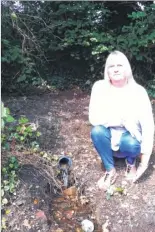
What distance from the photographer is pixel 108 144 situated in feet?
13.6

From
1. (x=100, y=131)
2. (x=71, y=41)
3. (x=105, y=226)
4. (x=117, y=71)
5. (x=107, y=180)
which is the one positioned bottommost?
(x=105, y=226)

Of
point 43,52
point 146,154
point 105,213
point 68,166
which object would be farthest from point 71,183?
point 43,52

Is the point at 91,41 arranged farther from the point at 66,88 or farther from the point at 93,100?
the point at 93,100

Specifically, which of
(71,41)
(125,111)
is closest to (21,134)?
(125,111)

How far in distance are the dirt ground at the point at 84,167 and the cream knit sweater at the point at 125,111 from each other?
1.56ft

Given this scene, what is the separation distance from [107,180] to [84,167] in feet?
1.42

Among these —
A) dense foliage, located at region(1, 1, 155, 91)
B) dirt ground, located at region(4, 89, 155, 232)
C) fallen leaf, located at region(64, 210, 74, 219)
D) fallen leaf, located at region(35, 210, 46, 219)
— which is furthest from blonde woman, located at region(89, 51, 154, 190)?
dense foliage, located at region(1, 1, 155, 91)

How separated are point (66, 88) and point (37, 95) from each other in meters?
0.70

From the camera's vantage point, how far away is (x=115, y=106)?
414 cm

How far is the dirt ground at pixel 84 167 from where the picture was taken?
3.86 m

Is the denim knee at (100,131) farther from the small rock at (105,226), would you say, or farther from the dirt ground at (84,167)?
the small rock at (105,226)

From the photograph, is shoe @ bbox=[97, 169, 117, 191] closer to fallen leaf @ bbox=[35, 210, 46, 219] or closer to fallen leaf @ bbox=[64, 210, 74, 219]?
fallen leaf @ bbox=[64, 210, 74, 219]

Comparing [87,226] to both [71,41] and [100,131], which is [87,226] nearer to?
[100,131]

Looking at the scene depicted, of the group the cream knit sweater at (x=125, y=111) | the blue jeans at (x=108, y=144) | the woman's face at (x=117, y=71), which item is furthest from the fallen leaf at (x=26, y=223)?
the woman's face at (x=117, y=71)
